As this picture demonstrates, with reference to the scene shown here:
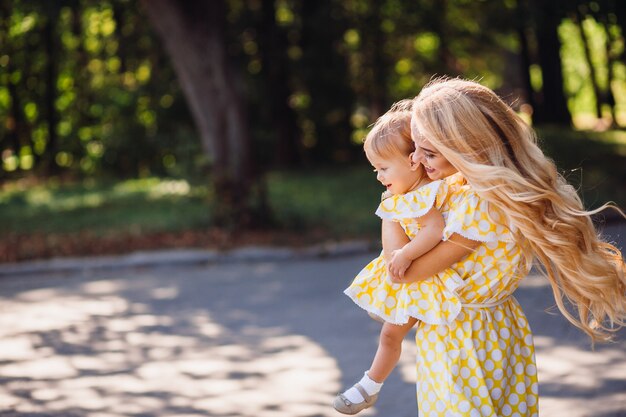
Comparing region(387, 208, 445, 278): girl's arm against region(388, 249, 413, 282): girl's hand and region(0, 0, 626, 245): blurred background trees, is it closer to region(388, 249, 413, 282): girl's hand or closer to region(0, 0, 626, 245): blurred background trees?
region(388, 249, 413, 282): girl's hand

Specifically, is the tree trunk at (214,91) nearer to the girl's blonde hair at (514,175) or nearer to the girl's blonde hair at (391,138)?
the girl's blonde hair at (391,138)

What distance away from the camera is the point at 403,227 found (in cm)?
290

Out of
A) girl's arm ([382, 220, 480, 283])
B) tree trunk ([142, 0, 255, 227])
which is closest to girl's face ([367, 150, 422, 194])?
girl's arm ([382, 220, 480, 283])

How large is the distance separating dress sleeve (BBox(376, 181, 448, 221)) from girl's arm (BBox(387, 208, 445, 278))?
0.12 feet

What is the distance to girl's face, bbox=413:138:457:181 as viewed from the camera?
109 inches

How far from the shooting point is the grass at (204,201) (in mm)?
11523

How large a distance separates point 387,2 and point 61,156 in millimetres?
10450

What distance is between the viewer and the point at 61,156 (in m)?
23.9

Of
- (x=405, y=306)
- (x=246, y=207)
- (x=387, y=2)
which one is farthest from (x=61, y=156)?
(x=405, y=306)

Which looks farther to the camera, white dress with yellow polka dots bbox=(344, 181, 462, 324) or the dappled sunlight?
the dappled sunlight

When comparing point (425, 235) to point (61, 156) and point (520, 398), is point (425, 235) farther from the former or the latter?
point (61, 156)

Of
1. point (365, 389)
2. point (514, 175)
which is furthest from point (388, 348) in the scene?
point (514, 175)

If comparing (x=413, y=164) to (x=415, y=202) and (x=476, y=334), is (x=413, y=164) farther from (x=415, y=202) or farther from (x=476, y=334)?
(x=476, y=334)

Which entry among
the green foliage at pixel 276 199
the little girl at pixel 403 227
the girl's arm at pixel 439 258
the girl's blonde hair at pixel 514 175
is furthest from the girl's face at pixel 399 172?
the green foliage at pixel 276 199
